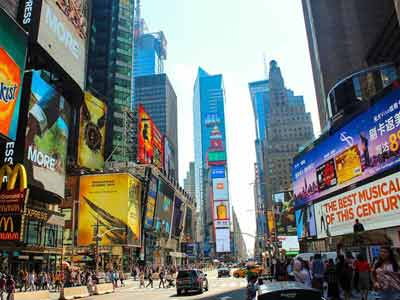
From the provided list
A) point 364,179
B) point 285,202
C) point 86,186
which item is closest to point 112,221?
point 86,186

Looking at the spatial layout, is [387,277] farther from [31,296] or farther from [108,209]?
[108,209]

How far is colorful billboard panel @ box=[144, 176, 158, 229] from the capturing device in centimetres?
8644

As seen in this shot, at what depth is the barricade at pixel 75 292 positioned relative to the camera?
25.6 metres

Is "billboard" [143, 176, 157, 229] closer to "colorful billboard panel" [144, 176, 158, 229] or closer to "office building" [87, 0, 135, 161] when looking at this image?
"colorful billboard panel" [144, 176, 158, 229]

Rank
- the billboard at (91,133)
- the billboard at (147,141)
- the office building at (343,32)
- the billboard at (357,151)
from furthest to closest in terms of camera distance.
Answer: the billboard at (147,141)
the office building at (343,32)
the billboard at (91,133)
the billboard at (357,151)

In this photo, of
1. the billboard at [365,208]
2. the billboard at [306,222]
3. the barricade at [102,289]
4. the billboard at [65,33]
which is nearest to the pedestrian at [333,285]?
the billboard at [365,208]

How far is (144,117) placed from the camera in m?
87.9

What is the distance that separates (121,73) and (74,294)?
8752cm

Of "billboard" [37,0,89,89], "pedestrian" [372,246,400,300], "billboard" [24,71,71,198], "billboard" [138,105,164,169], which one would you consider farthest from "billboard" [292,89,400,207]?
"billboard" [138,105,164,169]

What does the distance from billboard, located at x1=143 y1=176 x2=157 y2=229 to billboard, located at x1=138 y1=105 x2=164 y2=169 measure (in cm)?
543

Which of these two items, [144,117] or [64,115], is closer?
[64,115]

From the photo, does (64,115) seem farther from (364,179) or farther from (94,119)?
(364,179)

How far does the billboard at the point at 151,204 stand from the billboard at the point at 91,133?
722 inches

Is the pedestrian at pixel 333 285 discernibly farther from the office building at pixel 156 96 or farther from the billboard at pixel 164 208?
the office building at pixel 156 96
